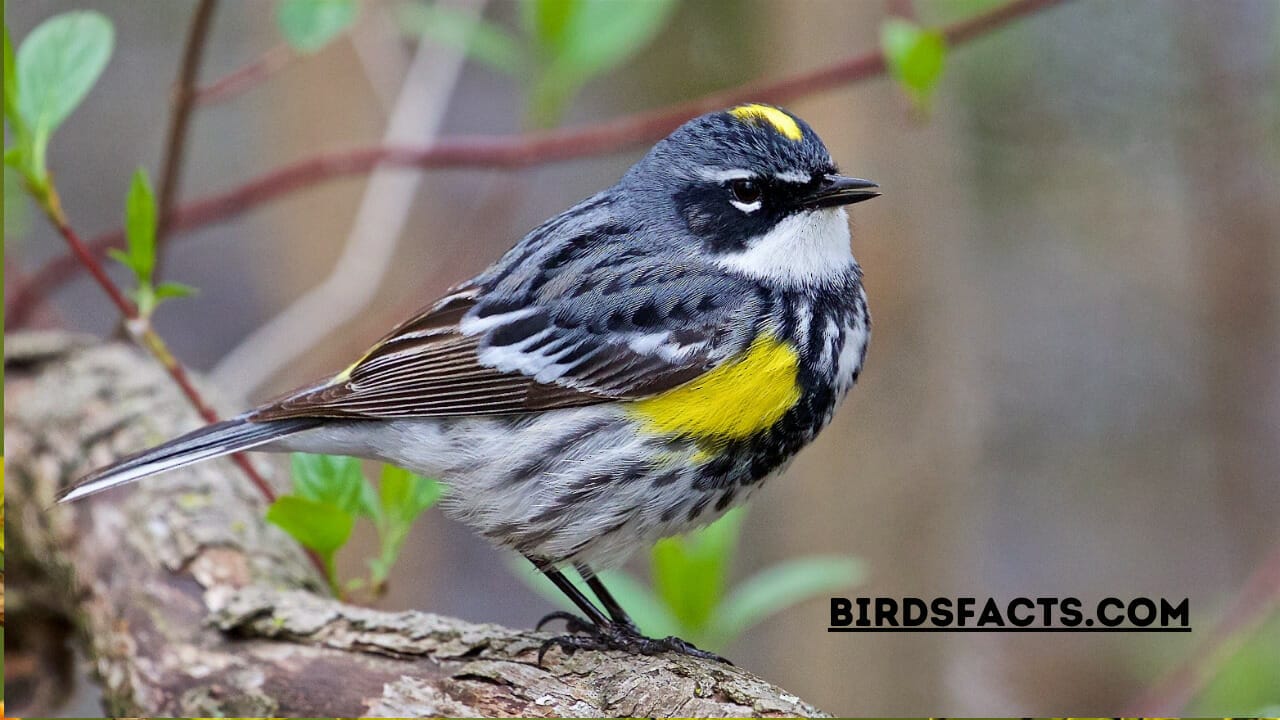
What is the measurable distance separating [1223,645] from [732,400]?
2058 mm

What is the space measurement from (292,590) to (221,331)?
13.6 feet

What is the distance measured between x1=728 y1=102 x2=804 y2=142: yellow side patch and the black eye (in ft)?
0.48

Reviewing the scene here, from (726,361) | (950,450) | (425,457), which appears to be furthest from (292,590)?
(950,450)

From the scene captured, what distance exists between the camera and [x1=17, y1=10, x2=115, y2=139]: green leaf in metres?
2.62

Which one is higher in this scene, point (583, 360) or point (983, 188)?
point (983, 188)

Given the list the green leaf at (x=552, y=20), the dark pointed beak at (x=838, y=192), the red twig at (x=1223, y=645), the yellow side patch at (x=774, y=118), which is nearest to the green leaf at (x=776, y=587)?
the dark pointed beak at (x=838, y=192)

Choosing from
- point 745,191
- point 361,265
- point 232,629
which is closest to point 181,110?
point 361,265

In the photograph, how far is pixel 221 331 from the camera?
6.68m

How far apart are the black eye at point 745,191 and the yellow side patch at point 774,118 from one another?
0.15 meters

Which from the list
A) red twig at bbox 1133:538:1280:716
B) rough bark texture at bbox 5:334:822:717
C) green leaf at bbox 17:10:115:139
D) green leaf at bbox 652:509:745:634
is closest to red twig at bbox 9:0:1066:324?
rough bark texture at bbox 5:334:822:717

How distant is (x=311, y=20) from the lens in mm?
2992

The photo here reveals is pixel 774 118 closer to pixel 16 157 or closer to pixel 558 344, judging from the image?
pixel 558 344

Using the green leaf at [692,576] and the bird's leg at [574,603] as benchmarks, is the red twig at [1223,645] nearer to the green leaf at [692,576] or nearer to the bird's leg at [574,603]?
the green leaf at [692,576]

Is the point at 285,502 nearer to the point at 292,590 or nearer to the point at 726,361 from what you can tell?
the point at 292,590
